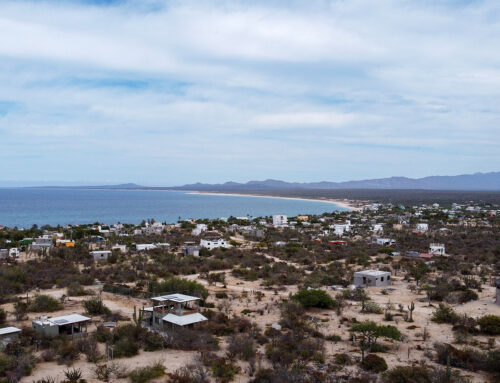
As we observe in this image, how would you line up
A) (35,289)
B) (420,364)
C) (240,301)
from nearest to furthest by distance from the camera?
1. (420,364)
2. (240,301)
3. (35,289)

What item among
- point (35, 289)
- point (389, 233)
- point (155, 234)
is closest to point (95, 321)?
point (35, 289)

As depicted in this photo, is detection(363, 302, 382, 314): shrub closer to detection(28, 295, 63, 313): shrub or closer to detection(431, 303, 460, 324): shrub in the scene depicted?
detection(431, 303, 460, 324): shrub

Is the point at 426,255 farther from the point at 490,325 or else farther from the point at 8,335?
the point at 8,335

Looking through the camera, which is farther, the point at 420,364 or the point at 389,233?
the point at 389,233

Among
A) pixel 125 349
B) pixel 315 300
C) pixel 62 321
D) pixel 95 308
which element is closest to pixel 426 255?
pixel 315 300

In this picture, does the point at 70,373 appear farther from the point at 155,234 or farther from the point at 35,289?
the point at 155,234

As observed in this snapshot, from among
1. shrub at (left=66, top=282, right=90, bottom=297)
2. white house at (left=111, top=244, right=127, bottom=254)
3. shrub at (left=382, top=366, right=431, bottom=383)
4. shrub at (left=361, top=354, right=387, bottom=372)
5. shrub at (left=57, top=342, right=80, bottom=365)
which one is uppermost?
shrub at (left=382, top=366, right=431, bottom=383)

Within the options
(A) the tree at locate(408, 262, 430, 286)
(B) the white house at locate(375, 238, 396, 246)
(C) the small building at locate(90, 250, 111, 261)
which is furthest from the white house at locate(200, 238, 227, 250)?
(A) the tree at locate(408, 262, 430, 286)

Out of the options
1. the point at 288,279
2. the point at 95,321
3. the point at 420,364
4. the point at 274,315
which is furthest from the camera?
the point at 288,279
